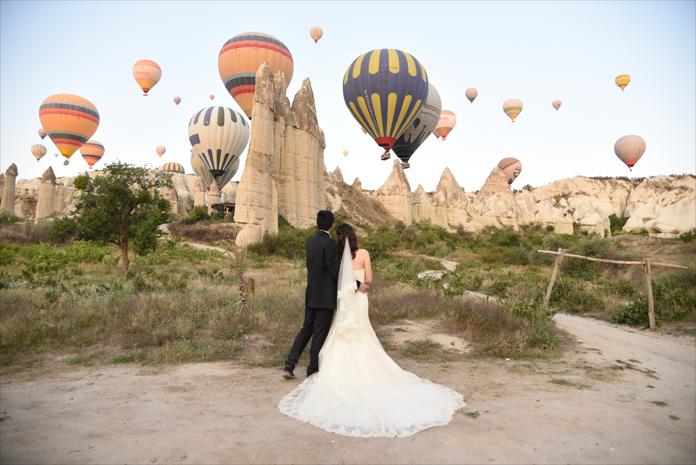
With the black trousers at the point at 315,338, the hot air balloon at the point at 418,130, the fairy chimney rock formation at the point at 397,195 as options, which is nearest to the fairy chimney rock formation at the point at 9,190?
the fairy chimney rock formation at the point at 397,195

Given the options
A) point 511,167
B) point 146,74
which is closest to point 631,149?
A: point 511,167

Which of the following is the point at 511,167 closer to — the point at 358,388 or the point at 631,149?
the point at 631,149

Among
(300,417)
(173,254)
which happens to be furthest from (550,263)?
(300,417)

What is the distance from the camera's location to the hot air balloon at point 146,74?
43.2 meters

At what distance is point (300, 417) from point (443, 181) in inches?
2645

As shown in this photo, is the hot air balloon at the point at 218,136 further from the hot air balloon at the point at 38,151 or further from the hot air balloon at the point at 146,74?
the hot air balloon at the point at 38,151

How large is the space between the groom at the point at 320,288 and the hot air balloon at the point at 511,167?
74.3 metres

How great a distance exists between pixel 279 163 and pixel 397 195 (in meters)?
27.0

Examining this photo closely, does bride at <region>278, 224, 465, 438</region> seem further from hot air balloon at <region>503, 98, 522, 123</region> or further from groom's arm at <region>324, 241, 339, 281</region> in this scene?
hot air balloon at <region>503, 98, 522, 123</region>

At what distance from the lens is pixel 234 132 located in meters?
40.2

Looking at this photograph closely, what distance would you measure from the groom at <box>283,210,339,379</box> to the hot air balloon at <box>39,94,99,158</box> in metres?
43.0

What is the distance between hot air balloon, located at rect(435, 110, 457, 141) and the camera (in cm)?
4503

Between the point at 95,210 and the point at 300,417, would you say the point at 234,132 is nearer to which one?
the point at 95,210

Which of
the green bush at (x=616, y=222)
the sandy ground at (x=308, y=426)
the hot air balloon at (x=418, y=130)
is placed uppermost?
the hot air balloon at (x=418, y=130)
